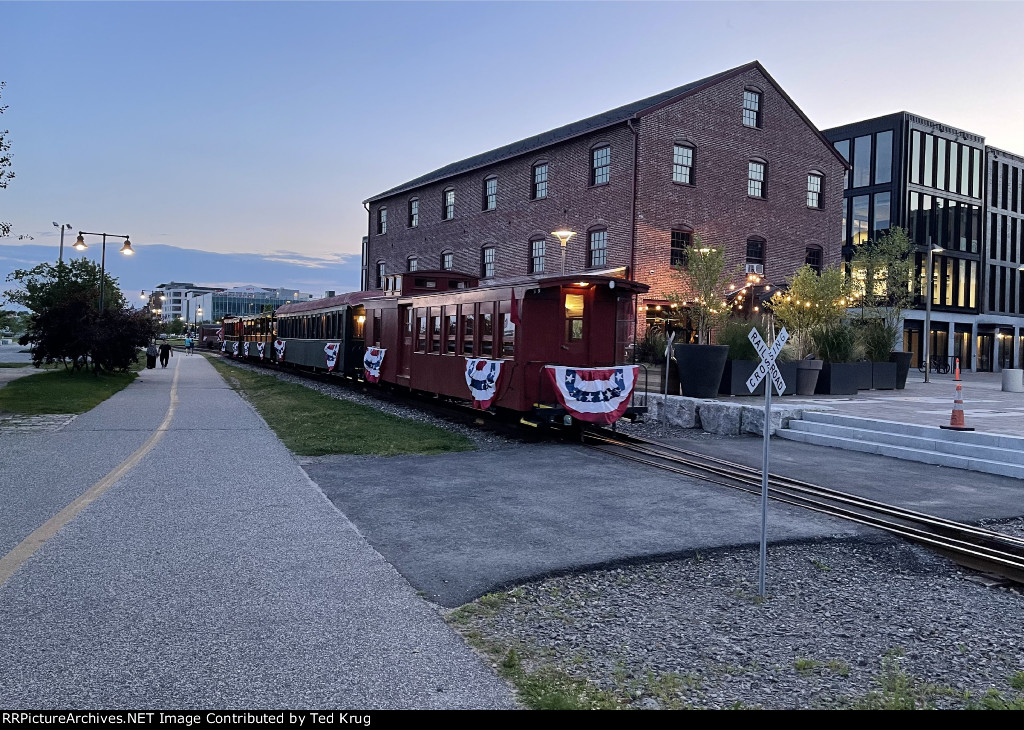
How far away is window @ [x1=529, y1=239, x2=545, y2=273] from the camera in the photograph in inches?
1326

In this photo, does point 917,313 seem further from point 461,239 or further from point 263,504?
point 263,504

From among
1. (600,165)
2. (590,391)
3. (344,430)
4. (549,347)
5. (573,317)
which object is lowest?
(344,430)

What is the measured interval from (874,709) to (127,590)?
4.46 meters

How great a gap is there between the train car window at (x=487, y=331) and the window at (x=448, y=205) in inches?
1024

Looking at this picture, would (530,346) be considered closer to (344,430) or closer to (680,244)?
(344,430)

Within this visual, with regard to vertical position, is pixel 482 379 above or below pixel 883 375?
below

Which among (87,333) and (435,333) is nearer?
(435,333)

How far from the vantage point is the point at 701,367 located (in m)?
17.3

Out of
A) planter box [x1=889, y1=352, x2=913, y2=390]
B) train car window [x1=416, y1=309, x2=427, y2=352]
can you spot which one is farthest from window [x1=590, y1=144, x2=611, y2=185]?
train car window [x1=416, y1=309, x2=427, y2=352]

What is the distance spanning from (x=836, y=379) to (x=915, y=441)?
7.99 metres

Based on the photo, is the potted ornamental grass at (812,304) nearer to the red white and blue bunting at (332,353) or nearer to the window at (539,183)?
the window at (539,183)

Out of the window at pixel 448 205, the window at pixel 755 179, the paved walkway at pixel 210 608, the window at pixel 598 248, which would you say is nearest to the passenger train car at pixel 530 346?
the paved walkway at pixel 210 608

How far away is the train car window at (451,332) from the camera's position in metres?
16.2

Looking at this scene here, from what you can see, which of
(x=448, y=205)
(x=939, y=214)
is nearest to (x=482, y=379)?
(x=448, y=205)
